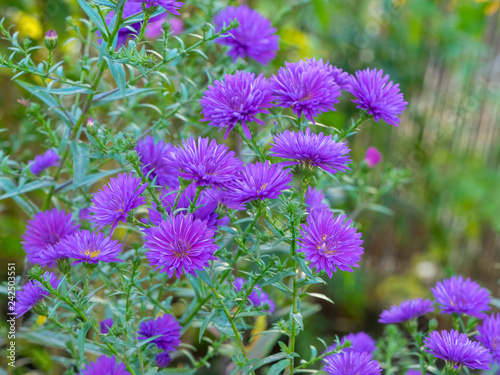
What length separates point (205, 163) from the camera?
0.53 m

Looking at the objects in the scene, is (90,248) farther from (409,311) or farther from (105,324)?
(409,311)

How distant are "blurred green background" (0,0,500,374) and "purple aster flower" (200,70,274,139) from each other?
1317 mm

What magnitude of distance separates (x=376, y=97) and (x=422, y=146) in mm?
1998

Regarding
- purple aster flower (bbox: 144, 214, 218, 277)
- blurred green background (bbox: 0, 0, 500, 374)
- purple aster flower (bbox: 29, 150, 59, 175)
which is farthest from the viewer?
blurred green background (bbox: 0, 0, 500, 374)

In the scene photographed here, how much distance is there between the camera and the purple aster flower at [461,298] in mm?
682

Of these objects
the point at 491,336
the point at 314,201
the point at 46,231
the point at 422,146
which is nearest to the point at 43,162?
the point at 46,231

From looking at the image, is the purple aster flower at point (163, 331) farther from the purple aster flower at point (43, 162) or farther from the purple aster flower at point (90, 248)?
the purple aster flower at point (43, 162)

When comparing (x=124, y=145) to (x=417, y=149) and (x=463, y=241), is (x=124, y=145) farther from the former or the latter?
(x=463, y=241)

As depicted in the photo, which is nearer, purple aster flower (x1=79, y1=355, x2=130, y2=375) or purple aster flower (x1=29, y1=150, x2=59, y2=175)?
purple aster flower (x1=79, y1=355, x2=130, y2=375)

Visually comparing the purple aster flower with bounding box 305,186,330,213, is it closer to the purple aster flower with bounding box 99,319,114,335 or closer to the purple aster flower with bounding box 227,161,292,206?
the purple aster flower with bounding box 227,161,292,206

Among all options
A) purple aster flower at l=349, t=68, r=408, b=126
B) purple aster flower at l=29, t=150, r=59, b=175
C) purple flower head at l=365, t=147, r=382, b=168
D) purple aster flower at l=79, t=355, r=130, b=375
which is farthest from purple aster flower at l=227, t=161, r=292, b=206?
purple flower head at l=365, t=147, r=382, b=168

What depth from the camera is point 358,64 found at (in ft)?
7.32

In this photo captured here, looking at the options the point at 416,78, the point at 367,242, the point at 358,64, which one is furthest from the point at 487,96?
the point at 367,242

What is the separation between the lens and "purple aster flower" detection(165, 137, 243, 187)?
1.73ft
